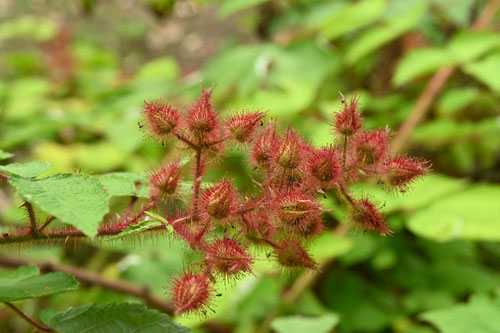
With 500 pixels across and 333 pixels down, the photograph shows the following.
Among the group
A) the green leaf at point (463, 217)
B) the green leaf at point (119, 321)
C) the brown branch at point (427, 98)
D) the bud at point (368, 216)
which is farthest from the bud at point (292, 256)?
the brown branch at point (427, 98)

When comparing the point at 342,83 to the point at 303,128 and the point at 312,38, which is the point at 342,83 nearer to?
the point at 312,38

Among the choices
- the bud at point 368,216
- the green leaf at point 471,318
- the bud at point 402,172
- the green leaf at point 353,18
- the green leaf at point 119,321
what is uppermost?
the green leaf at point 353,18

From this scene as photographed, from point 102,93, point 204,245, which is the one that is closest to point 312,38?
point 102,93

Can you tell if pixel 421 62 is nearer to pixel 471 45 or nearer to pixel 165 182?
pixel 471 45

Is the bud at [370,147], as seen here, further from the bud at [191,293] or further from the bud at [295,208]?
the bud at [191,293]

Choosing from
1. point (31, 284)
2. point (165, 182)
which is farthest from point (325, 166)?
point (31, 284)

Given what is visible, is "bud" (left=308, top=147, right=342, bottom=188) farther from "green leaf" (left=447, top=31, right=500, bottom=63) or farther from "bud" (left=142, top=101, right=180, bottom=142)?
"green leaf" (left=447, top=31, right=500, bottom=63)

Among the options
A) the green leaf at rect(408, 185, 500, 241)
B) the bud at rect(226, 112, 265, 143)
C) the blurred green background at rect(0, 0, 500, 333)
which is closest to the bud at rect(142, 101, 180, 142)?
the bud at rect(226, 112, 265, 143)
